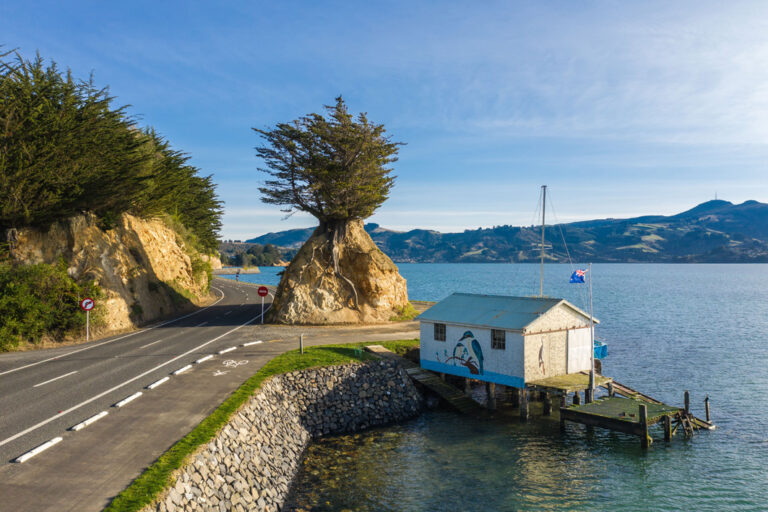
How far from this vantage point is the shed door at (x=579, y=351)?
33525 millimetres

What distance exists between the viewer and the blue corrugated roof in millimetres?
31438

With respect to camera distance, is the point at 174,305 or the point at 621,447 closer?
the point at 621,447

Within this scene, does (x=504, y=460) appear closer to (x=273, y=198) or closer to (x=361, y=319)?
(x=361, y=319)

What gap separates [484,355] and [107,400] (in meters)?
21.8

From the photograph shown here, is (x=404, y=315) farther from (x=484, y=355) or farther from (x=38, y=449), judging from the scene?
(x=38, y=449)

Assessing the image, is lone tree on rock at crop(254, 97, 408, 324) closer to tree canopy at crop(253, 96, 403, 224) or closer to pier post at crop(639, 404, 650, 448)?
tree canopy at crop(253, 96, 403, 224)

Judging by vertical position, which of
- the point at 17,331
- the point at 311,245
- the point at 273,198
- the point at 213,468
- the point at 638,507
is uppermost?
the point at 273,198

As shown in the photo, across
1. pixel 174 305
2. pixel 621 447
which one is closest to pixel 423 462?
pixel 621 447

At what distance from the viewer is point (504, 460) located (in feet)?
81.7

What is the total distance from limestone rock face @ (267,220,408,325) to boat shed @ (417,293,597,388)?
581 inches

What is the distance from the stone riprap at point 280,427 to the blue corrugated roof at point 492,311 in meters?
5.33

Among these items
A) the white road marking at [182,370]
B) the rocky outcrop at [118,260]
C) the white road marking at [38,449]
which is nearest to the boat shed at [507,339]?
the white road marking at [182,370]

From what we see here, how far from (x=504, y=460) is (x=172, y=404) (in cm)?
1645

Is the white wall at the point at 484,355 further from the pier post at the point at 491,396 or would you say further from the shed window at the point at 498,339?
the pier post at the point at 491,396
